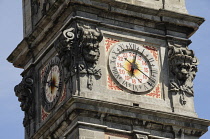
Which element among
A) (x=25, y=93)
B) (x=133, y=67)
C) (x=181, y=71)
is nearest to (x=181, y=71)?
(x=181, y=71)

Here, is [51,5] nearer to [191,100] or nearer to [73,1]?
[73,1]

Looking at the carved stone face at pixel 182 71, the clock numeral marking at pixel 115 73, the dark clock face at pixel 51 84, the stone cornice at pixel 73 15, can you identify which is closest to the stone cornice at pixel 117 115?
the dark clock face at pixel 51 84

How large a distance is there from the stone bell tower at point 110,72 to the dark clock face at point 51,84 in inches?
1.7

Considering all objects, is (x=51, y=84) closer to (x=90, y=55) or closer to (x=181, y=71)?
(x=90, y=55)

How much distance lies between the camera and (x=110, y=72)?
62.9m

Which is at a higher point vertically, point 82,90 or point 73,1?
point 73,1

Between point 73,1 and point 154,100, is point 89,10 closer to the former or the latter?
point 73,1

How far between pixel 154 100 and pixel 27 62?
6.96 meters

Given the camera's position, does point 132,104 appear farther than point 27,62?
No

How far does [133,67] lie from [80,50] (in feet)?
8.80

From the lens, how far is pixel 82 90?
2424 inches

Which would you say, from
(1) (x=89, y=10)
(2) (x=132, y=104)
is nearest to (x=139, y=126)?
(2) (x=132, y=104)

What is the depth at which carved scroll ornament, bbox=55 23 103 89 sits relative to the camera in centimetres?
6212

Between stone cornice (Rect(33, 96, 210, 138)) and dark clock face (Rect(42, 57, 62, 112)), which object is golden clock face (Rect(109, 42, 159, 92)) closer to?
stone cornice (Rect(33, 96, 210, 138))
